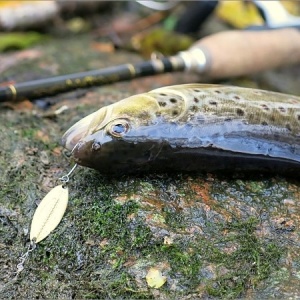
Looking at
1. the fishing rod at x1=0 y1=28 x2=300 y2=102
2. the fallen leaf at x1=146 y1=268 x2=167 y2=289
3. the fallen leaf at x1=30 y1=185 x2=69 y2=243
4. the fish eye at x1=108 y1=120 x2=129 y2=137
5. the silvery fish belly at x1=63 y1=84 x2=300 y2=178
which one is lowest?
the fishing rod at x1=0 y1=28 x2=300 y2=102

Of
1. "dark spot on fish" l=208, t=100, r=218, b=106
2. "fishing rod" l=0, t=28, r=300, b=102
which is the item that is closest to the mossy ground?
"dark spot on fish" l=208, t=100, r=218, b=106

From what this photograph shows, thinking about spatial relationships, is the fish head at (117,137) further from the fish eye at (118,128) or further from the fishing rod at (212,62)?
the fishing rod at (212,62)

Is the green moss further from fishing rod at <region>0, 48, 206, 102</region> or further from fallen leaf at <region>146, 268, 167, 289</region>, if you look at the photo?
fishing rod at <region>0, 48, 206, 102</region>

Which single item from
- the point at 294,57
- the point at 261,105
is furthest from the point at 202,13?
the point at 261,105

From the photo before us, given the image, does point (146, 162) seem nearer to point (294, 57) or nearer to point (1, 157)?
point (1, 157)

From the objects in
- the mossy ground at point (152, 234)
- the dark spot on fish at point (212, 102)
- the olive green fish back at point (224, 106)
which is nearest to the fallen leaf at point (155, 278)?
the mossy ground at point (152, 234)
